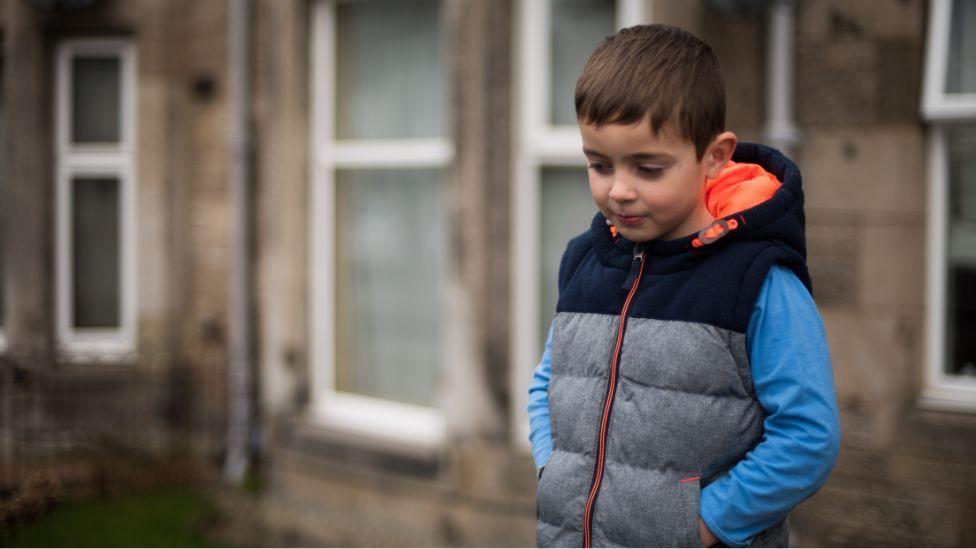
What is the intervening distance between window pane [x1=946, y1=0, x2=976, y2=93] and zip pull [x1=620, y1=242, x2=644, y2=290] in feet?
9.69

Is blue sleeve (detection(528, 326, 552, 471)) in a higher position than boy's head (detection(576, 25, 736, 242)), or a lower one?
lower

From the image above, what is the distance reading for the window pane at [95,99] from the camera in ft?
24.2

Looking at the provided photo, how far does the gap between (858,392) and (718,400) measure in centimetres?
292

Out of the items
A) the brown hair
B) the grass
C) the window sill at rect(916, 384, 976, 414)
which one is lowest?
the grass

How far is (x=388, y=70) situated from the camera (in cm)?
580

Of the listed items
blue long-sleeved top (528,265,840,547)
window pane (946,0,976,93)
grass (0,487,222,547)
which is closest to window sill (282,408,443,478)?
grass (0,487,222,547)

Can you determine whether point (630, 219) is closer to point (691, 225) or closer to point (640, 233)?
point (640, 233)

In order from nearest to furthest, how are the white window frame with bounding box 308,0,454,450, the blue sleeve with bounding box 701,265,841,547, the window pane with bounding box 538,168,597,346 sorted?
1. the blue sleeve with bounding box 701,265,841,547
2. the window pane with bounding box 538,168,597,346
3. the white window frame with bounding box 308,0,454,450

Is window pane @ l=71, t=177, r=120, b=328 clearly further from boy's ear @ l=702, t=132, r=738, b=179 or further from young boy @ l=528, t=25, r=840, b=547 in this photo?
boy's ear @ l=702, t=132, r=738, b=179

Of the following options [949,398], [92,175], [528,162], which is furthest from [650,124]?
[92,175]

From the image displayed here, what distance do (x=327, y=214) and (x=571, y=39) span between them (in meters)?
2.15

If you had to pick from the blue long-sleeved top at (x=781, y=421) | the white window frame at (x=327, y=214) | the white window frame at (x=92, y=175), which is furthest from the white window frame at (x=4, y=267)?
the blue long-sleeved top at (x=781, y=421)

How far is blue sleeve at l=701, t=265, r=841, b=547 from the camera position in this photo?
1.61 meters

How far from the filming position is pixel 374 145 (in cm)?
584
